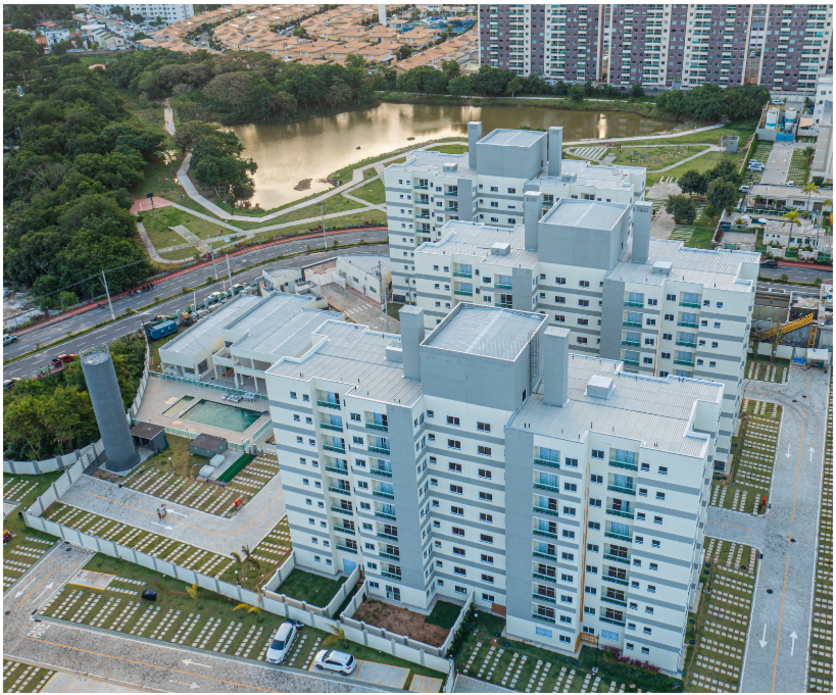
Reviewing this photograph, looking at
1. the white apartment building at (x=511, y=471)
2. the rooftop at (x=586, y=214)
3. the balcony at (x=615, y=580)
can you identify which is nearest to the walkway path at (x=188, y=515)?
the white apartment building at (x=511, y=471)

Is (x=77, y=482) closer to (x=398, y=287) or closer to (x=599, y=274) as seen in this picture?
(x=398, y=287)

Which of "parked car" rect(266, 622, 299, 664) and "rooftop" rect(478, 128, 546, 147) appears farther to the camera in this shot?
"rooftop" rect(478, 128, 546, 147)

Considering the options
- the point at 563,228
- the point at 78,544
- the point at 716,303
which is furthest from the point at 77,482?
the point at 716,303

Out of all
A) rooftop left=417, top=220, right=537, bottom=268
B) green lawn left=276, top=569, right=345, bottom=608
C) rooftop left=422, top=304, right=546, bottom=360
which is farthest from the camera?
rooftop left=417, top=220, right=537, bottom=268

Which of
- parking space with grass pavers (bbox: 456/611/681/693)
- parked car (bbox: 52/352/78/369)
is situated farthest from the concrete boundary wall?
parking space with grass pavers (bbox: 456/611/681/693)

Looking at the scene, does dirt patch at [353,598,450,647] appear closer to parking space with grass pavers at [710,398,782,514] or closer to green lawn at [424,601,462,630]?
green lawn at [424,601,462,630]

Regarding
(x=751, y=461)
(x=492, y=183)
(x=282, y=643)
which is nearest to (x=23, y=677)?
(x=282, y=643)

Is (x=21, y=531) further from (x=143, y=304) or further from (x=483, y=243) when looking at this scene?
(x=483, y=243)
